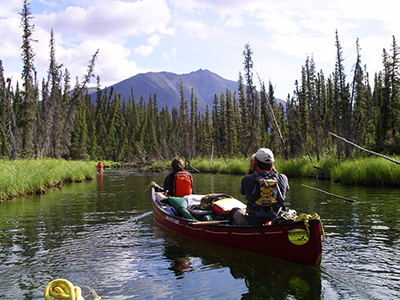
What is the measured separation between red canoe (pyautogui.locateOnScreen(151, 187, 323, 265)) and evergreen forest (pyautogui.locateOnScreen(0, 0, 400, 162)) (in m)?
14.8

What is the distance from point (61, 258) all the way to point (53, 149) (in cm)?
3134

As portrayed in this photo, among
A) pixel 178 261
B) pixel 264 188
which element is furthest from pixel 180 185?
pixel 264 188

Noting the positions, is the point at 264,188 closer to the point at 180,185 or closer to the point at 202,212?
the point at 202,212

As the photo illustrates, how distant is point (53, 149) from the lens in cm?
3569

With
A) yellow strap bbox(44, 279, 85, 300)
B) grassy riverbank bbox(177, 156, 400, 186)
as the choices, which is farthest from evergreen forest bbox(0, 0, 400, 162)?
yellow strap bbox(44, 279, 85, 300)

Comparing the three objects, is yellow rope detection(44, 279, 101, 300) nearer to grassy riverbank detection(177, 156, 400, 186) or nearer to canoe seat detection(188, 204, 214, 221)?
canoe seat detection(188, 204, 214, 221)

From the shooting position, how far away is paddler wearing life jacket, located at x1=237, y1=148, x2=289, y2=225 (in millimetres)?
6406

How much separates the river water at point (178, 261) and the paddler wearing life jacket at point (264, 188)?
1.05m

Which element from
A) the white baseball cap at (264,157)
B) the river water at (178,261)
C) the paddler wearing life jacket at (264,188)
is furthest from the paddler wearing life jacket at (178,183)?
the white baseball cap at (264,157)

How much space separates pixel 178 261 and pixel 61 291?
4.62 meters

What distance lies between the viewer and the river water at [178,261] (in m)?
5.48

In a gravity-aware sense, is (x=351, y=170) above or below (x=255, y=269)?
above

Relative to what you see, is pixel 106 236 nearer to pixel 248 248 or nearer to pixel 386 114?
pixel 248 248

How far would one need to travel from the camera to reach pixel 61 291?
2.81 meters
